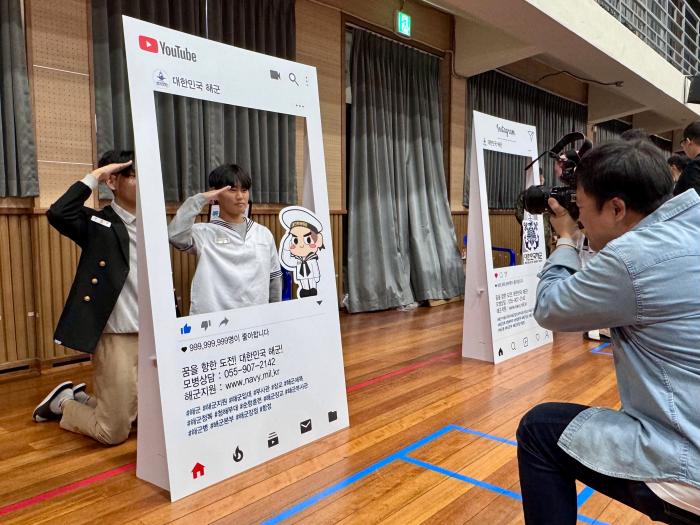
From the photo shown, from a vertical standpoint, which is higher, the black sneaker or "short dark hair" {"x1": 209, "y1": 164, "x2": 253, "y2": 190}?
"short dark hair" {"x1": 209, "y1": 164, "x2": 253, "y2": 190}

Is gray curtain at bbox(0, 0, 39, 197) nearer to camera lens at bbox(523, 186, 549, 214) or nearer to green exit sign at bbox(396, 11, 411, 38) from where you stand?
camera lens at bbox(523, 186, 549, 214)

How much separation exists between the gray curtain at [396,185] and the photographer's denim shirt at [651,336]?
4288 millimetres

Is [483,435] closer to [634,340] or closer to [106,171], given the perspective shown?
[634,340]

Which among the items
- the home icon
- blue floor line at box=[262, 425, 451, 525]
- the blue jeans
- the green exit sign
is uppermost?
the green exit sign

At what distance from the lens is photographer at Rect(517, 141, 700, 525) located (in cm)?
106

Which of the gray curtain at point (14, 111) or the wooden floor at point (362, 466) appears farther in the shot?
the gray curtain at point (14, 111)

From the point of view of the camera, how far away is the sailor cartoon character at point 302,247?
2.28 m

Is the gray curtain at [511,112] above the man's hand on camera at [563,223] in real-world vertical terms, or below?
above

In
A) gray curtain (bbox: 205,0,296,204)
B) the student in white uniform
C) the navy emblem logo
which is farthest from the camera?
the navy emblem logo

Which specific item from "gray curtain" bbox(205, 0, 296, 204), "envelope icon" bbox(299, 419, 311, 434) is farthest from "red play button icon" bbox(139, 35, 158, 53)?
"gray curtain" bbox(205, 0, 296, 204)

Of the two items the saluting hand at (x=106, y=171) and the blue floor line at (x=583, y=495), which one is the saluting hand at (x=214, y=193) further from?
the blue floor line at (x=583, y=495)

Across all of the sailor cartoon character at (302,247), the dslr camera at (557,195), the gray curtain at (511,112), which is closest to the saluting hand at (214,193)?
the sailor cartoon character at (302,247)

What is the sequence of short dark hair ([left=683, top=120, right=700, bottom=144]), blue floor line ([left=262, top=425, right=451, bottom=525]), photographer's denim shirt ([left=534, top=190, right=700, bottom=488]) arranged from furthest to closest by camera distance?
short dark hair ([left=683, top=120, right=700, bottom=144]) → blue floor line ([left=262, top=425, right=451, bottom=525]) → photographer's denim shirt ([left=534, top=190, right=700, bottom=488])

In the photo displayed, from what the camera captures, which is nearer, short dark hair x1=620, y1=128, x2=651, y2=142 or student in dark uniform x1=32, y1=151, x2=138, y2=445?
short dark hair x1=620, y1=128, x2=651, y2=142
